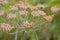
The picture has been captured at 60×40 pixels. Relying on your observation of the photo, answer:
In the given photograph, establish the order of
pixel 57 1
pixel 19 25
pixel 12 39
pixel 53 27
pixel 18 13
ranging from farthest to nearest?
pixel 53 27, pixel 57 1, pixel 12 39, pixel 18 13, pixel 19 25

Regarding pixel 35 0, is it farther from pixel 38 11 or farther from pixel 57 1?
pixel 38 11

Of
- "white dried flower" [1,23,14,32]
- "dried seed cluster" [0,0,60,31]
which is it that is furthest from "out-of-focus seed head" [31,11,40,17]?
"white dried flower" [1,23,14,32]

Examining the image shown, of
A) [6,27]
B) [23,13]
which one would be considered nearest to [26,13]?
[23,13]

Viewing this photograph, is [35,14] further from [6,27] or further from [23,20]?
[6,27]

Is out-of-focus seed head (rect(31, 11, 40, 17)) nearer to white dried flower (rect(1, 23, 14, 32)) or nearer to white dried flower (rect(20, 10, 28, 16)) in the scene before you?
white dried flower (rect(20, 10, 28, 16))

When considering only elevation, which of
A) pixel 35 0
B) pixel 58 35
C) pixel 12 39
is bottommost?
pixel 58 35

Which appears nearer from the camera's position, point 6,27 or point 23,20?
point 6,27

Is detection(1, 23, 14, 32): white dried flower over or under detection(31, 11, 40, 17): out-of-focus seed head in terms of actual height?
under

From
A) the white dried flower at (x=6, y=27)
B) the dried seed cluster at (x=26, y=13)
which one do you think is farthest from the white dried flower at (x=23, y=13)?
the white dried flower at (x=6, y=27)

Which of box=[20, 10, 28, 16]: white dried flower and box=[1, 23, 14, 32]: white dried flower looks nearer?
box=[1, 23, 14, 32]: white dried flower

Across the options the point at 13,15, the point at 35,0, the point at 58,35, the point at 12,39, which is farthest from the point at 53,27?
the point at 13,15

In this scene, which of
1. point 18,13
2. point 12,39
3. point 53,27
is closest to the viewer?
point 18,13
